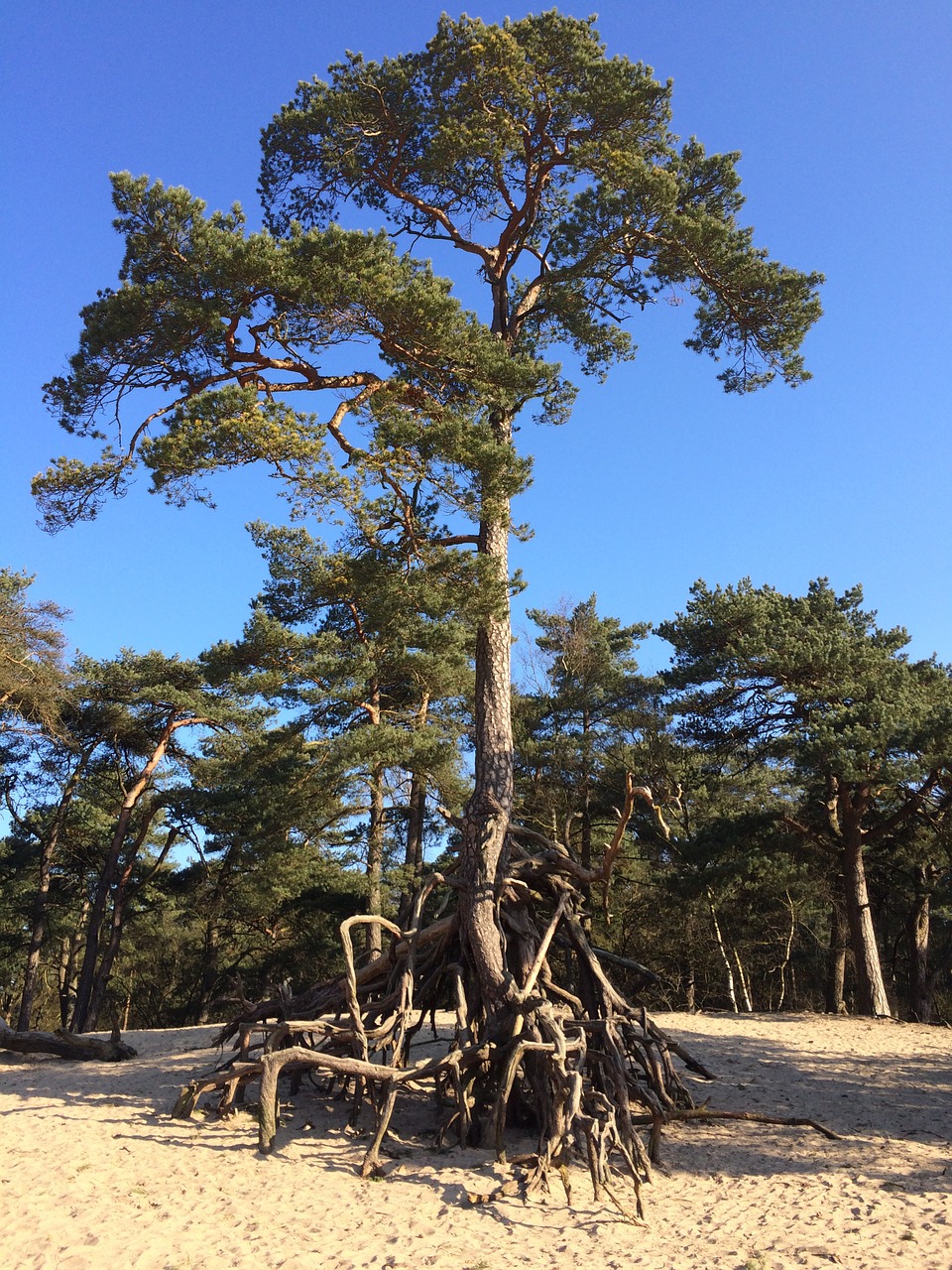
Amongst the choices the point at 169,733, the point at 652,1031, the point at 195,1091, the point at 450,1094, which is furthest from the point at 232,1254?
the point at 169,733

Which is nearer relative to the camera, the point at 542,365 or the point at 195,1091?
the point at 195,1091

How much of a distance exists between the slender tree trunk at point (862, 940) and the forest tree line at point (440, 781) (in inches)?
1.7

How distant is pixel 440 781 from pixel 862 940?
8.34m

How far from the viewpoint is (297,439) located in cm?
750

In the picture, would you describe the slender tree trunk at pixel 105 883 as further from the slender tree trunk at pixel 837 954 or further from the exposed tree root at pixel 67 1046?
the slender tree trunk at pixel 837 954

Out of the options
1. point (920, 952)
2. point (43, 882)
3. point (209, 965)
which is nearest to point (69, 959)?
point (209, 965)

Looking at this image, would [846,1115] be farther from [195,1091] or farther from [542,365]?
[542,365]

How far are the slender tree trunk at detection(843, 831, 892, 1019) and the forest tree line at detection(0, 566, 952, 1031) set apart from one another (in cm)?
4

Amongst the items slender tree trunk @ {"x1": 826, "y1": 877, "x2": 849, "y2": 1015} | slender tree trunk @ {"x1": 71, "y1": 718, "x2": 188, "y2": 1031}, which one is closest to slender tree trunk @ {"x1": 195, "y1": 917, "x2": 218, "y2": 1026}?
slender tree trunk @ {"x1": 71, "y1": 718, "x2": 188, "y2": 1031}

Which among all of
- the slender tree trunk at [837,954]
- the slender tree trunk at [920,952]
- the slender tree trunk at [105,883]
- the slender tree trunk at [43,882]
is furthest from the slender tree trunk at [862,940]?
the slender tree trunk at [43,882]

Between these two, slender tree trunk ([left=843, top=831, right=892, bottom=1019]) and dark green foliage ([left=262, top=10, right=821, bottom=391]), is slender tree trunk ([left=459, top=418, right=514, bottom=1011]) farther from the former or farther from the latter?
slender tree trunk ([left=843, top=831, right=892, bottom=1019])

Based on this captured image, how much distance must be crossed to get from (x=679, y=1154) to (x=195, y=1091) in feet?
13.7

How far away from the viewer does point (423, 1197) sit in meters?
5.62

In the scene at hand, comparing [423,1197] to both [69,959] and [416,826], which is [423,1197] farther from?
[69,959]
